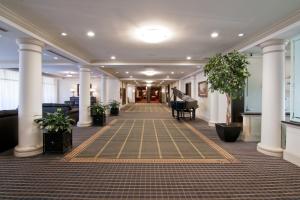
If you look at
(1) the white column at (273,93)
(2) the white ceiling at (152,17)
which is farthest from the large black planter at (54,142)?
(1) the white column at (273,93)

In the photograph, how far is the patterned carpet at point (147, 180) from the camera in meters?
2.75

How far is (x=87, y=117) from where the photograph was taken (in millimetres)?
8445

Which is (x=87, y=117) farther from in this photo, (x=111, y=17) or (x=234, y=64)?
(x=234, y=64)

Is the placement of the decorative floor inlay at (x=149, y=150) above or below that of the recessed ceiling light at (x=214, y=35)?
below

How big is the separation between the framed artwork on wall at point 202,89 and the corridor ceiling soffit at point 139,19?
473 cm

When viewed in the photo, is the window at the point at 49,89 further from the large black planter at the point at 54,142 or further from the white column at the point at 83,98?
the large black planter at the point at 54,142

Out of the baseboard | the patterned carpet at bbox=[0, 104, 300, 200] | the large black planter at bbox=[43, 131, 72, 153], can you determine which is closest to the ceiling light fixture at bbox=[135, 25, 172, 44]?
the patterned carpet at bbox=[0, 104, 300, 200]

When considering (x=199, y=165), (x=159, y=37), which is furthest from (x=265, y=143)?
(x=159, y=37)

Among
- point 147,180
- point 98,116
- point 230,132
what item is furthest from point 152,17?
point 98,116

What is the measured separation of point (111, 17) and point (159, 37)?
53.1 inches

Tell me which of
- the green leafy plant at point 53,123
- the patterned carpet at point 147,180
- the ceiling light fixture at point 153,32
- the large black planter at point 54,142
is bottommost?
the patterned carpet at point 147,180

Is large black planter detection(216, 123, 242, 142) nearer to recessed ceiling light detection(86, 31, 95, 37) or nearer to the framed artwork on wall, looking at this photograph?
recessed ceiling light detection(86, 31, 95, 37)

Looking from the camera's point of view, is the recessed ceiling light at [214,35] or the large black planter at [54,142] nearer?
the large black planter at [54,142]

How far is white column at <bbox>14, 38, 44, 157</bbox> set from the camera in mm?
4371
